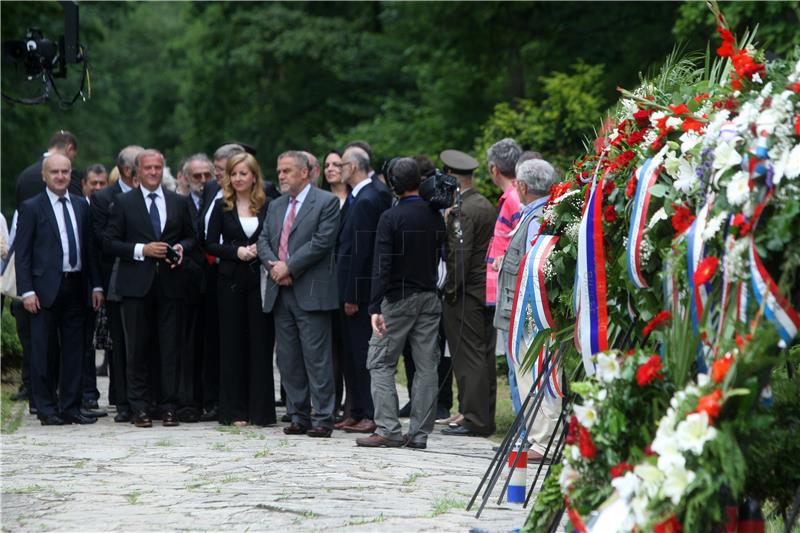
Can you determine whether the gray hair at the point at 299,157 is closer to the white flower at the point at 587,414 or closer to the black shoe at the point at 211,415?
the black shoe at the point at 211,415

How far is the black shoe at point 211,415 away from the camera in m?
11.9

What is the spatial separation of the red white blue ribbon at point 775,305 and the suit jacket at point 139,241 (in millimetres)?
7240

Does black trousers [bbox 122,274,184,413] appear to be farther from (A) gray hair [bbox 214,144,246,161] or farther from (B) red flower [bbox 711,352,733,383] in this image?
(B) red flower [bbox 711,352,733,383]

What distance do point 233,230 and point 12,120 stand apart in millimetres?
18994

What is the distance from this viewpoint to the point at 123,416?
466 inches

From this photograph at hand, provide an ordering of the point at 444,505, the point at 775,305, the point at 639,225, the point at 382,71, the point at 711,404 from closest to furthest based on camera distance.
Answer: the point at 711,404 < the point at 775,305 < the point at 639,225 < the point at 444,505 < the point at 382,71

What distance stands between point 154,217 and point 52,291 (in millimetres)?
1084

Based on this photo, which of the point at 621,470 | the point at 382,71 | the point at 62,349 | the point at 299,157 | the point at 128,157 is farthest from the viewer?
the point at 382,71

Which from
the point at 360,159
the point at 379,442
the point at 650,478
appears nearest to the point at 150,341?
the point at 360,159

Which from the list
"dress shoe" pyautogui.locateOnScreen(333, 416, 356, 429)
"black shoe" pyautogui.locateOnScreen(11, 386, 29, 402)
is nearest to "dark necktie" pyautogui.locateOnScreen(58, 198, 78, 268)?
"black shoe" pyautogui.locateOnScreen(11, 386, 29, 402)

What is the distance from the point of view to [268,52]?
117ft

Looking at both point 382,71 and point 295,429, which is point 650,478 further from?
point 382,71

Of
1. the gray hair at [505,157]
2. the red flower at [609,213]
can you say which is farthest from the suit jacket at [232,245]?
the red flower at [609,213]

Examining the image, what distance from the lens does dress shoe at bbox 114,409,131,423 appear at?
11812 mm
